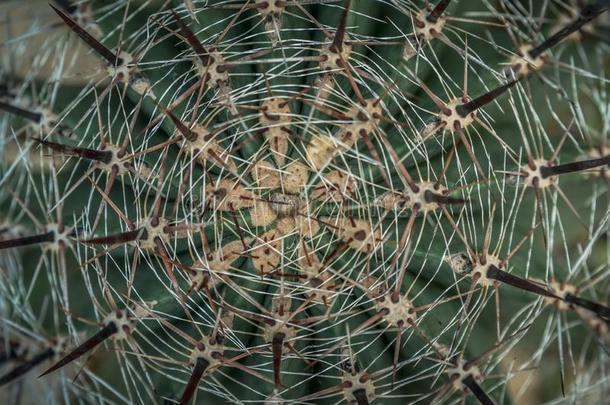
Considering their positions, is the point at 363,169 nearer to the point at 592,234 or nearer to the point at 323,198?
the point at 323,198

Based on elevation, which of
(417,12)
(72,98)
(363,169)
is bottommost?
(363,169)

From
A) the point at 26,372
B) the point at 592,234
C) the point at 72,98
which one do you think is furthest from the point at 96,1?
the point at 592,234

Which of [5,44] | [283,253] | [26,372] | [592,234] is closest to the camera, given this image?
[283,253]

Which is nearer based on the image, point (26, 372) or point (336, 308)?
point (336, 308)

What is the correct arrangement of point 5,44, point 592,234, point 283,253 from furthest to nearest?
1. point 5,44
2. point 592,234
3. point 283,253

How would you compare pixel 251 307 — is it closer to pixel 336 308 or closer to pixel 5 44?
pixel 336 308

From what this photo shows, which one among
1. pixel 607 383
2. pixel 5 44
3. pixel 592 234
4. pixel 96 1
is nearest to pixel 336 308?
pixel 592 234

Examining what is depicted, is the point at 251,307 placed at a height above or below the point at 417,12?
below
